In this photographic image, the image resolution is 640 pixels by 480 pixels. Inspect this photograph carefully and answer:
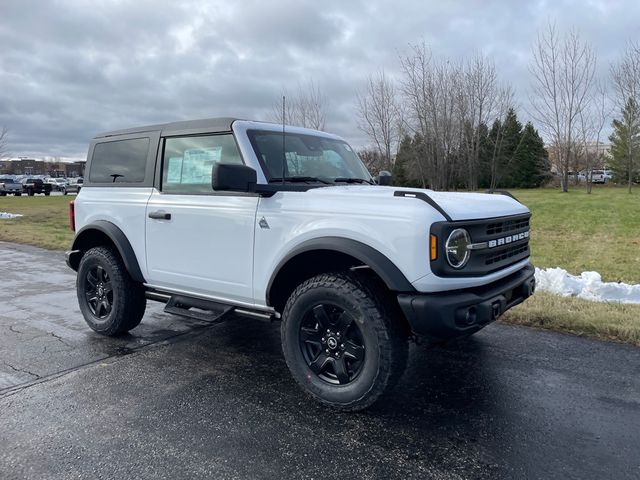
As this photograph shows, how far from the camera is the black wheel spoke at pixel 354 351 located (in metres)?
3.28

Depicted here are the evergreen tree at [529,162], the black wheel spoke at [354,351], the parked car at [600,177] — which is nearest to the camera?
the black wheel spoke at [354,351]

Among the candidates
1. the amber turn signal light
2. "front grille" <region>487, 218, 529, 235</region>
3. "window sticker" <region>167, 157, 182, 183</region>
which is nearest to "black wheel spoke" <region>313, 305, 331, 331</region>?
the amber turn signal light

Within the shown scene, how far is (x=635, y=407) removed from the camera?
3307mm

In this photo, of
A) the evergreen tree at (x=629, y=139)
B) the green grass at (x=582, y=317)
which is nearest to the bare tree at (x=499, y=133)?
the evergreen tree at (x=629, y=139)

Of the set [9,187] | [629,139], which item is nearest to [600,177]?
[629,139]

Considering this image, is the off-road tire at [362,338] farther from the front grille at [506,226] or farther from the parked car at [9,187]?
the parked car at [9,187]

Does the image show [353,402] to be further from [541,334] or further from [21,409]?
[541,334]

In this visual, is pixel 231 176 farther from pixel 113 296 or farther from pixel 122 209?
pixel 113 296

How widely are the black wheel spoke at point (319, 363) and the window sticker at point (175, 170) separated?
2002 mm

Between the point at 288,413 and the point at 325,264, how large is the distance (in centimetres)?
105

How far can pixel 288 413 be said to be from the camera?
10.8 ft

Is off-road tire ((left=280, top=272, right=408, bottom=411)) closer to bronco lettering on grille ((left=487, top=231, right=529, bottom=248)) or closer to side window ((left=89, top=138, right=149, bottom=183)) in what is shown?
bronco lettering on grille ((left=487, top=231, right=529, bottom=248))

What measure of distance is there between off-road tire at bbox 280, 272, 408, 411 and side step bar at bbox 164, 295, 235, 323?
72cm

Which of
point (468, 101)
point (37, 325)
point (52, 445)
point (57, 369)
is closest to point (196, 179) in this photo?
point (57, 369)
